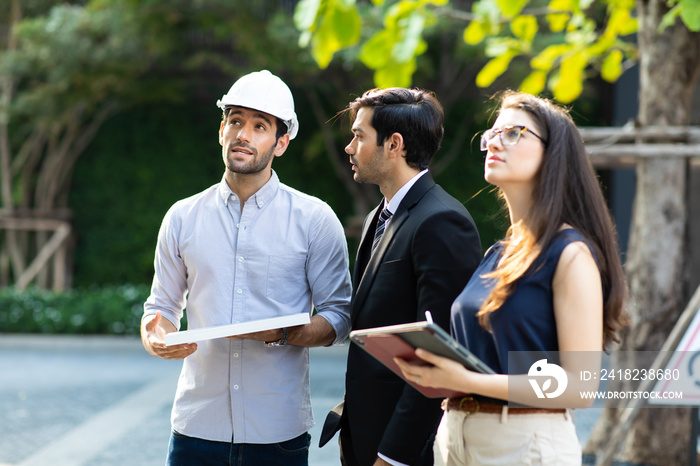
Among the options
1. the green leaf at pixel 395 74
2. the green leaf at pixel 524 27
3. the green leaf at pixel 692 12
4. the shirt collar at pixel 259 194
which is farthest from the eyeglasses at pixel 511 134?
the green leaf at pixel 524 27

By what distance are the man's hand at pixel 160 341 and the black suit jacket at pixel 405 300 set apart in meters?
0.52

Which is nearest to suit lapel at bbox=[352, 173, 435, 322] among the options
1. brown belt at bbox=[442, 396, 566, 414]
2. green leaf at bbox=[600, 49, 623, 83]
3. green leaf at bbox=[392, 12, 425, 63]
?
brown belt at bbox=[442, 396, 566, 414]

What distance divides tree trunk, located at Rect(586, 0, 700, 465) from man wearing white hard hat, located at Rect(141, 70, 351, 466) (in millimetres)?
2508

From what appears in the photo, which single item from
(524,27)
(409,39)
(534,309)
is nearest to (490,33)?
(524,27)

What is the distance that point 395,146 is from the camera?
257 cm

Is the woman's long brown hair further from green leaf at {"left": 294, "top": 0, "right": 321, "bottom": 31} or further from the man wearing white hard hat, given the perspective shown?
green leaf at {"left": 294, "top": 0, "right": 321, "bottom": 31}

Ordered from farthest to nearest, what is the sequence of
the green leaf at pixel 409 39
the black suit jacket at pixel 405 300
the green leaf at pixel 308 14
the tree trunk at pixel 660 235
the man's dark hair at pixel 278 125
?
the tree trunk at pixel 660 235 → the green leaf at pixel 409 39 → the green leaf at pixel 308 14 → the man's dark hair at pixel 278 125 → the black suit jacket at pixel 405 300

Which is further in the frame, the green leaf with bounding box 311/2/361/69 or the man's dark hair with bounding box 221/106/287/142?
the green leaf with bounding box 311/2/361/69

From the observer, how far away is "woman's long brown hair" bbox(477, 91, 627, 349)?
1962mm

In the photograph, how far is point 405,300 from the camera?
2.40 meters

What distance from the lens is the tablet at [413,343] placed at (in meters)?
1.74

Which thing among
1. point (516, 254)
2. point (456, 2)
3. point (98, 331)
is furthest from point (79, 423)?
point (456, 2)

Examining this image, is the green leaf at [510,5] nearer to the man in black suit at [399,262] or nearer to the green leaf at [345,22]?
the green leaf at [345,22]

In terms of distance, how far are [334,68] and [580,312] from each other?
972cm
